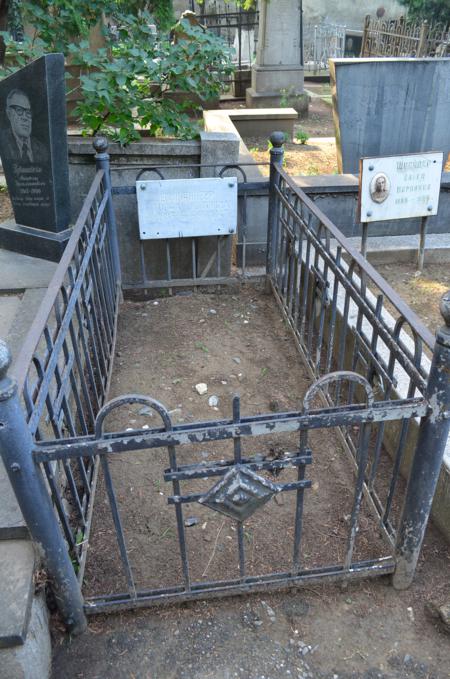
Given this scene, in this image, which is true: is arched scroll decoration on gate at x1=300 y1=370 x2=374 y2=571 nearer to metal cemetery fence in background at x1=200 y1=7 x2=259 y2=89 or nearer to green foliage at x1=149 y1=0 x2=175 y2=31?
green foliage at x1=149 y1=0 x2=175 y2=31

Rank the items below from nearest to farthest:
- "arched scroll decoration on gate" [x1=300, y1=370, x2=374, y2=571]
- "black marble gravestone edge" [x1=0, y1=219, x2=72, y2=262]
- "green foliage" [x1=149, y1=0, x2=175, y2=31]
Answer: "arched scroll decoration on gate" [x1=300, y1=370, x2=374, y2=571] → "black marble gravestone edge" [x1=0, y1=219, x2=72, y2=262] → "green foliage" [x1=149, y1=0, x2=175, y2=31]

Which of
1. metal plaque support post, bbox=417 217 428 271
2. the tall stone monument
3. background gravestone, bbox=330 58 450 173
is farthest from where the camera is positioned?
the tall stone monument

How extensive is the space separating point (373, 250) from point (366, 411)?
317 centimetres

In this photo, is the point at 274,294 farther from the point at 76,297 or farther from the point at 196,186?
the point at 76,297

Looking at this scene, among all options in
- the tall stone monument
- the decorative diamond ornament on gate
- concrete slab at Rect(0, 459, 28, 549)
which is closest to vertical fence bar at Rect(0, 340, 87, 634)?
concrete slab at Rect(0, 459, 28, 549)

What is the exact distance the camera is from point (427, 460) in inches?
76.0

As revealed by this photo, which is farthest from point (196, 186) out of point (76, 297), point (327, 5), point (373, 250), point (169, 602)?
point (327, 5)

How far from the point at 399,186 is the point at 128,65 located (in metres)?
2.32

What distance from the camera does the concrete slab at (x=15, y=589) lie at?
66.9 inches

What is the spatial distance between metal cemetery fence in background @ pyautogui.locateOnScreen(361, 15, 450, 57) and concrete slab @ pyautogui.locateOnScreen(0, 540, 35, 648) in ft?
41.3

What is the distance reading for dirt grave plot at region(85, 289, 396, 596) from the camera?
239cm

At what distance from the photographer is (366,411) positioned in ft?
5.91

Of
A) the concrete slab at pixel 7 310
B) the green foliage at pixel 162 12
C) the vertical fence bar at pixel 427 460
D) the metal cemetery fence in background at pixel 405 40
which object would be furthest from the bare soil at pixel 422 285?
the metal cemetery fence in background at pixel 405 40

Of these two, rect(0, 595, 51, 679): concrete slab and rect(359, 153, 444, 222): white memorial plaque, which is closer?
rect(0, 595, 51, 679): concrete slab
